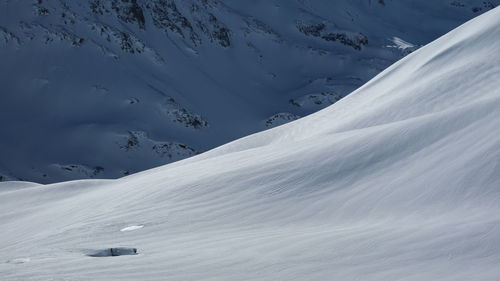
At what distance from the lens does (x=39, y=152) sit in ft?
154

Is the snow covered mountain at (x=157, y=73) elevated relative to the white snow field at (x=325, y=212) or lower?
elevated

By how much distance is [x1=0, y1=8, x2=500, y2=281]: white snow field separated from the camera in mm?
6238

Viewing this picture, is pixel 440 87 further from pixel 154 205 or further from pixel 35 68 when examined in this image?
pixel 35 68

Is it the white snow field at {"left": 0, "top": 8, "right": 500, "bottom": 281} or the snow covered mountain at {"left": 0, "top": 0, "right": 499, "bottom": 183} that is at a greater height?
the snow covered mountain at {"left": 0, "top": 0, "right": 499, "bottom": 183}

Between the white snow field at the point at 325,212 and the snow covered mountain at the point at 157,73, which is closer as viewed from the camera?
the white snow field at the point at 325,212

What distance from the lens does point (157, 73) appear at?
61.9 m

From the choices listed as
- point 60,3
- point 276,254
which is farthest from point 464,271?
point 60,3

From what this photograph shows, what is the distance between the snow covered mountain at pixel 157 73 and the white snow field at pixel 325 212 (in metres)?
33.8

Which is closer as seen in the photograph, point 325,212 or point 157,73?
point 325,212

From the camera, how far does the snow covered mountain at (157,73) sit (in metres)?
49.4

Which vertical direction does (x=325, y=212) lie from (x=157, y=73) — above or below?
below

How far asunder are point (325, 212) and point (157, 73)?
54.8 metres

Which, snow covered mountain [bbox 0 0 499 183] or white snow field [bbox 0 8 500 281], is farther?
snow covered mountain [bbox 0 0 499 183]

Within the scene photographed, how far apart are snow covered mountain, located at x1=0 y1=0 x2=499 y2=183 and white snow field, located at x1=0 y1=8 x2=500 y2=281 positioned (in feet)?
111
